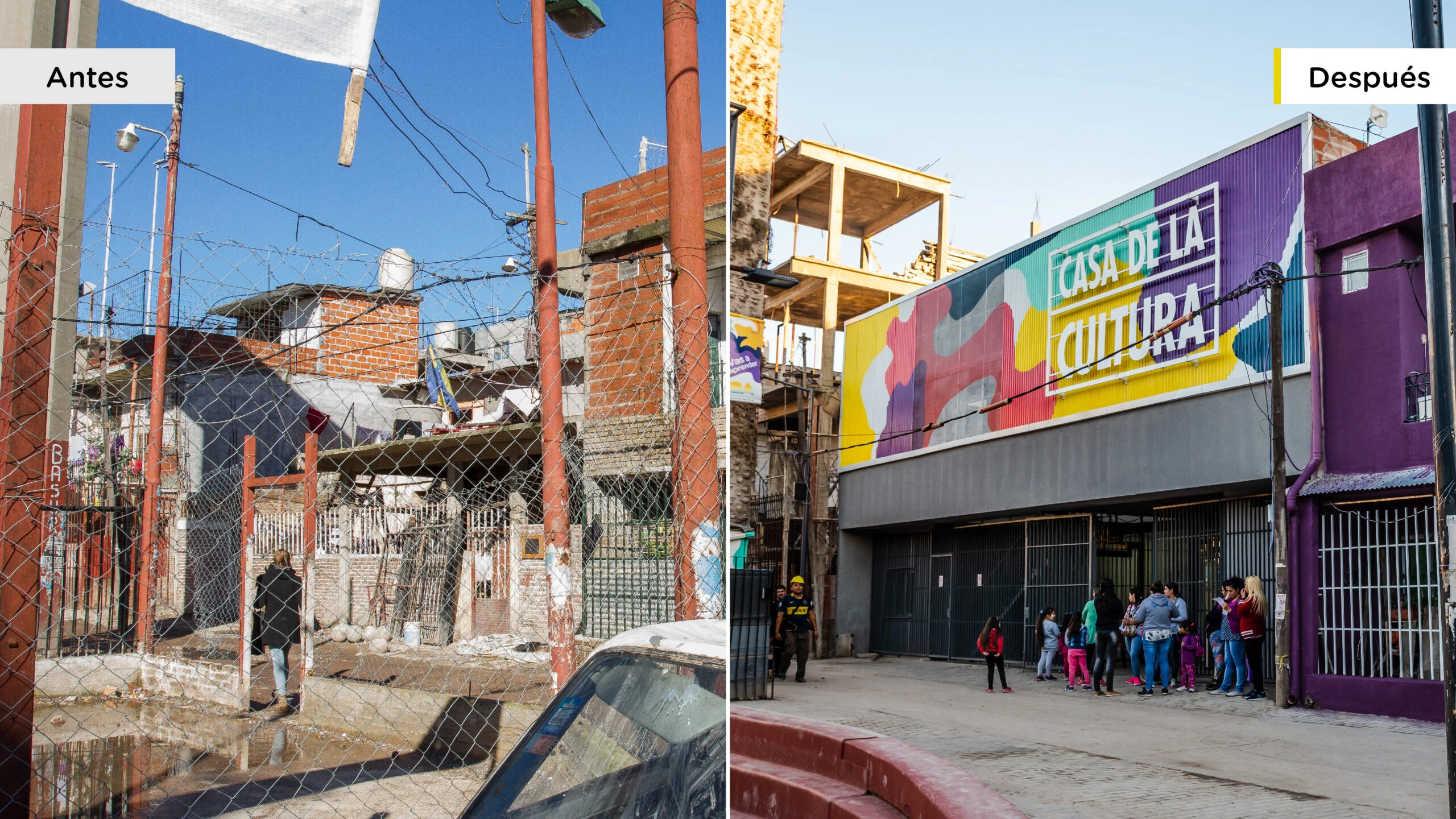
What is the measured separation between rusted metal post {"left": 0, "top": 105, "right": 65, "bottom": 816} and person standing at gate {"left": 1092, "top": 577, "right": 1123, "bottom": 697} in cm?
1331

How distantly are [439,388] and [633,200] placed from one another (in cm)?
795

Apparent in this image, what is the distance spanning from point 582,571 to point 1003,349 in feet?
41.4

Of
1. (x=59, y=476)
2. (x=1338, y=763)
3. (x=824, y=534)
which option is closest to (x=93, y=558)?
(x=59, y=476)

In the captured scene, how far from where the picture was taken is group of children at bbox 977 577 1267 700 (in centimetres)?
1330

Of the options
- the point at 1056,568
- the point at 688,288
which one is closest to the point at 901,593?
the point at 1056,568

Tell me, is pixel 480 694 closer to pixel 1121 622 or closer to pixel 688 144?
pixel 688 144

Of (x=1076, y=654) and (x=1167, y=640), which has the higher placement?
(x=1167, y=640)

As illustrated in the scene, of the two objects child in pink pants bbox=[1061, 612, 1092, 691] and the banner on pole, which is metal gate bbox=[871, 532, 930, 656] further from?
child in pink pants bbox=[1061, 612, 1092, 691]

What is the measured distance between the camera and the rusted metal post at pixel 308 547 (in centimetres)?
945

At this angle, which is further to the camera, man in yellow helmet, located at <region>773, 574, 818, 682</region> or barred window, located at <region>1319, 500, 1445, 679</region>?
man in yellow helmet, located at <region>773, 574, 818, 682</region>

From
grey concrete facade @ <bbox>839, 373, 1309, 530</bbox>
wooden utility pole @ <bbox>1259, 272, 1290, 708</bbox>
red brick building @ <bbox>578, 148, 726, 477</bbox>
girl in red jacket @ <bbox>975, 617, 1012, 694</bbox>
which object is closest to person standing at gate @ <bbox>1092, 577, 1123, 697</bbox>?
girl in red jacket @ <bbox>975, 617, 1012, 694</bbox>

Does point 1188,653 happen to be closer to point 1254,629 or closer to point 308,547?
point 1254,629

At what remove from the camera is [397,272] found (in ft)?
20.4

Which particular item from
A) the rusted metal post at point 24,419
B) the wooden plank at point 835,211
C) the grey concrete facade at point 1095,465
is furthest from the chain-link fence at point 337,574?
the wooden plank at point 835,211
